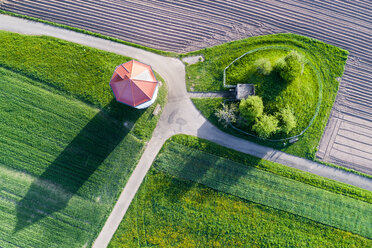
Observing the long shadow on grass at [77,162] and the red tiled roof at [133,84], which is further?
the long shadow on grass at [77,162]

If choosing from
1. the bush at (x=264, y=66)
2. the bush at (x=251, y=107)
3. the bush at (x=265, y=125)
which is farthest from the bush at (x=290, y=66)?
the bush at (x=265, y=125)

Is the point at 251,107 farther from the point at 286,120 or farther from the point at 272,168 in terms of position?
the point at 272,168

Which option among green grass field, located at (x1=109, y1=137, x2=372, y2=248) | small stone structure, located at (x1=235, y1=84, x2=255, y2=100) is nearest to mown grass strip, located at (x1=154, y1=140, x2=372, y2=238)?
green grass field, located at (x1=109, y1=137, x2=372, y2=248)

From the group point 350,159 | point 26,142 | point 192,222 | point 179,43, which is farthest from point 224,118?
point 26,142

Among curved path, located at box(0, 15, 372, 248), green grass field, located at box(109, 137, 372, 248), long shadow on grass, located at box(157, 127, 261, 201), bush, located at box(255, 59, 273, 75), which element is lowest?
green grass field, located at box(109, 137, 372, 248)

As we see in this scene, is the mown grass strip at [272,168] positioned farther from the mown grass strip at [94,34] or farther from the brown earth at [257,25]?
the mown grass strip at [94,34]

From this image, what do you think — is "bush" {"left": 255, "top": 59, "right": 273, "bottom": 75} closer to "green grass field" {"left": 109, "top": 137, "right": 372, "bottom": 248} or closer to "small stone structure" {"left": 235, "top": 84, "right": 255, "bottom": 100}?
"small stone structure" {"left": 235, "top": 84, "right": 255, "bottom": 100}

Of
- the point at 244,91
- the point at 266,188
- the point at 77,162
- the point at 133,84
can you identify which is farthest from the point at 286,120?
the point at 77,162

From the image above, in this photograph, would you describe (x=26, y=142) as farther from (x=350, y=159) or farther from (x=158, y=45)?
(x=350, y=159)
